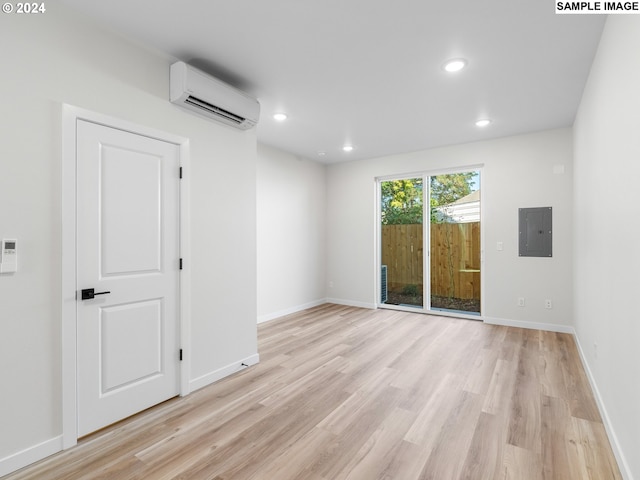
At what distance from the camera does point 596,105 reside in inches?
104

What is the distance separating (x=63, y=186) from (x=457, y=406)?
10.3 feet

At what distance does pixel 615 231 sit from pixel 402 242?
12.7 feet

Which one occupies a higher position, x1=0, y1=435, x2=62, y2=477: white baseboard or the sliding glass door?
the sliding glass door

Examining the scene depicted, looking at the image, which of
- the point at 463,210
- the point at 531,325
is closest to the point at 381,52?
the point at 463,210

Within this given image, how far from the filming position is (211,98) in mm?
2723

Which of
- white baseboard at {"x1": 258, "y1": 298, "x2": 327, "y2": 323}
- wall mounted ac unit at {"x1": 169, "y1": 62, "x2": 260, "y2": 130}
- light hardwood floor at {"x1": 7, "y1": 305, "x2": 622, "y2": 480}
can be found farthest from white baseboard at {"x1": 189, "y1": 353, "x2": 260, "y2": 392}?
wall mounted ac unit at {"x1": 169, "y1": 62, "x2": 260, "y2": 130}

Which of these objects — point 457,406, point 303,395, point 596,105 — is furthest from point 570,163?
point 303,395

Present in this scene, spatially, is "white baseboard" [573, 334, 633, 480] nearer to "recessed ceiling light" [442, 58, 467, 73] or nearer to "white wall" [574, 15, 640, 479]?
"white wall" [574, 15, 640, 479]

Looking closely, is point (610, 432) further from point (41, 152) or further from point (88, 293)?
point (41, 152)

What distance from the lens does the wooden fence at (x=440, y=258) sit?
5195mm

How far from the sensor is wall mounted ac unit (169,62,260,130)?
2.55 metres

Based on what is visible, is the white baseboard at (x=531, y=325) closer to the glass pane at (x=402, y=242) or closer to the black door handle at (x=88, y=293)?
the glass pane at (x=402, y=242)

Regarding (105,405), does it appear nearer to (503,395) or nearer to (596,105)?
(503,395)

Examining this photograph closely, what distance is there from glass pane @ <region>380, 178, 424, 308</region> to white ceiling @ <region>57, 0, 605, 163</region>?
5.84 feet
